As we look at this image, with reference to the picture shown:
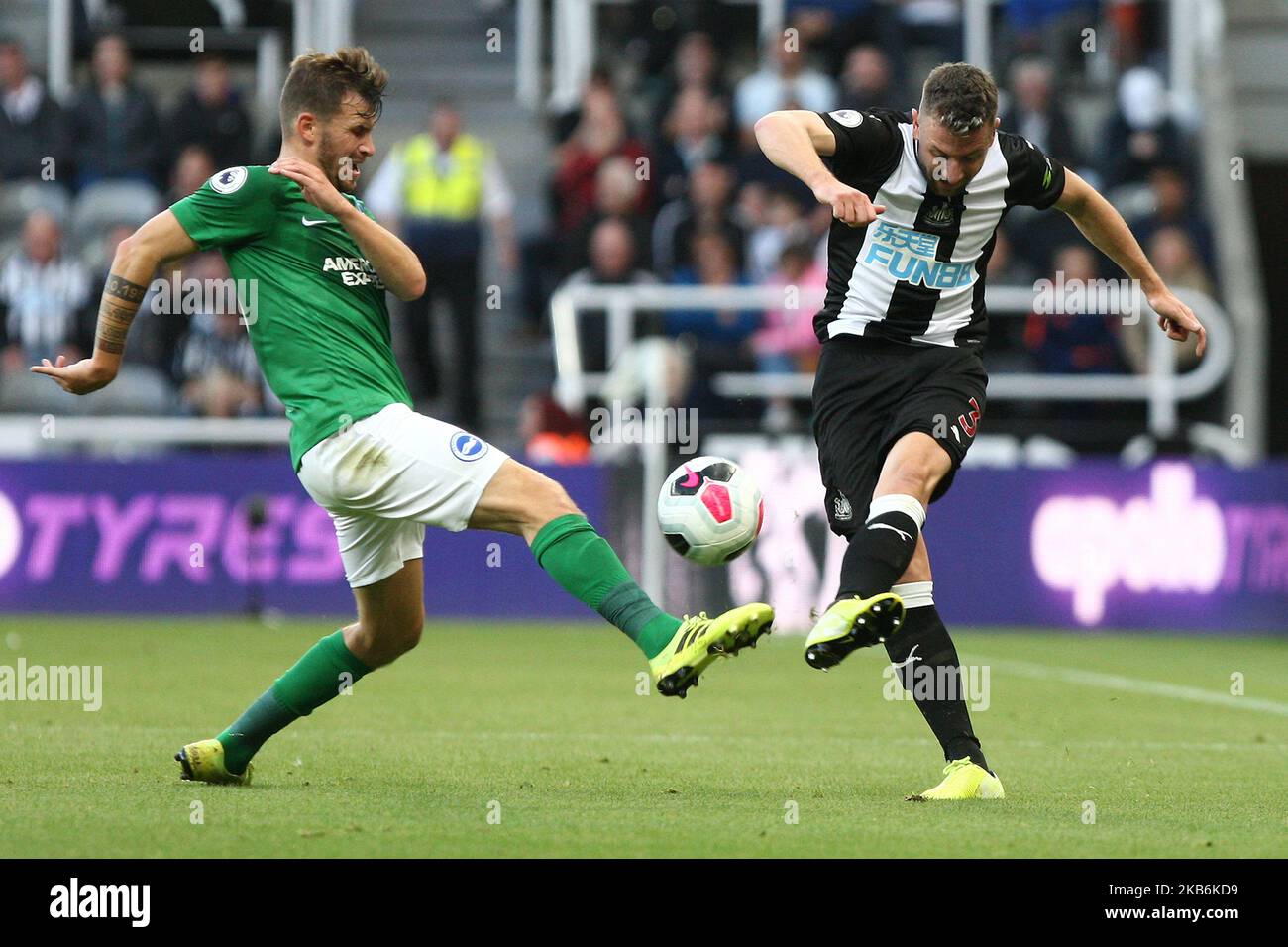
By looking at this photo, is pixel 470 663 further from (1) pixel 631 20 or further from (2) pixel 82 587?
(1) pixel 631 20

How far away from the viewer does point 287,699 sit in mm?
6465

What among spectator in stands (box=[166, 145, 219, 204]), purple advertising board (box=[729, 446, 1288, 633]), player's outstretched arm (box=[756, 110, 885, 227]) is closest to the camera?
player's outstretched arm (box=[756, 110, 885, 227])

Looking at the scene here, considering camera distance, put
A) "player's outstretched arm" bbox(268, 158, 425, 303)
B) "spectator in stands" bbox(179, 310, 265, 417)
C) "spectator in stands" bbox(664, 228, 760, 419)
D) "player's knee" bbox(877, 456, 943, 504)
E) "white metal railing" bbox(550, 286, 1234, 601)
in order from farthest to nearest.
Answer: "spectator in stands" bbox(179, 310, 265, 417)
"spectator in stands" bbox(664, 228, 760, 419)
"white metal railing" bbox(550, 286, 1234, 601)
"player's knee" bbox(877, 456, 943, 504)
"player's outstretched arm" bbox(268, 158, 425, 303)

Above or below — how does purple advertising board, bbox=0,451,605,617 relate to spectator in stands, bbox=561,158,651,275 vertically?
below

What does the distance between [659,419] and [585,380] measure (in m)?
0.79

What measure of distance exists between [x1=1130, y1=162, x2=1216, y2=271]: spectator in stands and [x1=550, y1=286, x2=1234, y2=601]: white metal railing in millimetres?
1035

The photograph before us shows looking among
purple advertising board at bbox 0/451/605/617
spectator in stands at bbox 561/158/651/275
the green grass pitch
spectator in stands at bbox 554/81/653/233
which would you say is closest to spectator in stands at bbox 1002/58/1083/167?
spectator in stands at bbox 554/81/653/233

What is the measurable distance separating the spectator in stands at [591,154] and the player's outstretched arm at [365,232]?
10.8m

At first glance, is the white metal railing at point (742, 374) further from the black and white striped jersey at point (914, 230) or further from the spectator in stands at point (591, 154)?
the black and white striped jersey at point (914, 230)

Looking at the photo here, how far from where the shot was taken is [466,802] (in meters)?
6.08

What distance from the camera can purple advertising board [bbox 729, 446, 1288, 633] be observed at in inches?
576

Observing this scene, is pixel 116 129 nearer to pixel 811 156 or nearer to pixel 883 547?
pixel 811 156

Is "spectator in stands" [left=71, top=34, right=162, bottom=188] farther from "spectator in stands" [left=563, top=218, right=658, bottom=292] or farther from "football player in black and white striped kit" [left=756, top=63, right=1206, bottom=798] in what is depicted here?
"football player in black and white striped kit" [left=756, top=63, right=1206, bottom=798]
